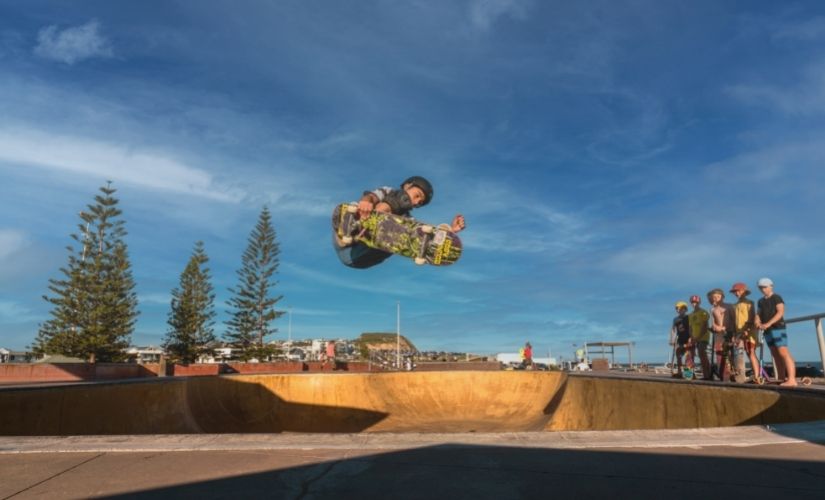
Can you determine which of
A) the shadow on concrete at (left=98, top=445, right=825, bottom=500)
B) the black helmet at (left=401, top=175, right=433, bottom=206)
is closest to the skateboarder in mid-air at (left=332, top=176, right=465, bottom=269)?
the black helmet at (left=401, top=175, right=433, bottom=206)

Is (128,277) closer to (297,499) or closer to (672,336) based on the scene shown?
(672,336)

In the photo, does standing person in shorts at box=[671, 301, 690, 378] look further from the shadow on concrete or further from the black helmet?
the shadow on concrete

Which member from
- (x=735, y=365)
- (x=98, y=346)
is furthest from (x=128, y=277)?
(x=735, y=365)

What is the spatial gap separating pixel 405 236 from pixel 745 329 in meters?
5.74

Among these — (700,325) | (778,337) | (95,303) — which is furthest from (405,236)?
(95,303)

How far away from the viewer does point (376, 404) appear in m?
10.1

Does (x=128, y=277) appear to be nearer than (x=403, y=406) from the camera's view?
No

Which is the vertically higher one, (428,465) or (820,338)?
(820,338)

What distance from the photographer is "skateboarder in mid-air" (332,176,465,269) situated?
9.82m

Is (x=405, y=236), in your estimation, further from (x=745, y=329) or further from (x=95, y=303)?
(x=95, y=303)

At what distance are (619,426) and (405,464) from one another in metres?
7.04

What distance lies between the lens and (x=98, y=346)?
106 ft

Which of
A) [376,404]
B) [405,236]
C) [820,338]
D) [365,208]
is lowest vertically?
[376,404]

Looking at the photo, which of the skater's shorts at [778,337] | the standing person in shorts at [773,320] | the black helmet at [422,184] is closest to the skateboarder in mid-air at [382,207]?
the black helmet at [422,184]
